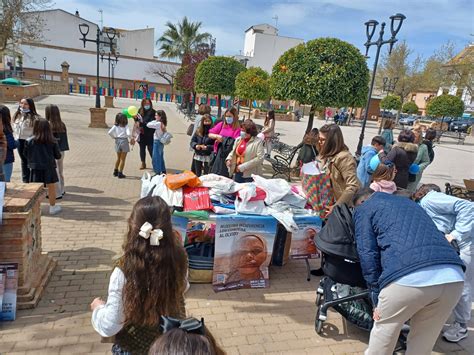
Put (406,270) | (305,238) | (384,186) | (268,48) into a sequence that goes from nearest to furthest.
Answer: (406,270) < (384,186) < (305,238) < (268,48)

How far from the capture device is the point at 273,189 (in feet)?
13.2

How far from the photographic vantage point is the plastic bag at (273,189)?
3930 millimetres

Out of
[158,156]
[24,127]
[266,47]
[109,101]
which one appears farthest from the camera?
[266,47]

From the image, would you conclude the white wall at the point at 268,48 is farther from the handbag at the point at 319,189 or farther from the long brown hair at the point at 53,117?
the handbag at the point at 319,189

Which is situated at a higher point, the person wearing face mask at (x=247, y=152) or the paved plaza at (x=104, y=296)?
the person wearing face mask at (x=247, y=152)

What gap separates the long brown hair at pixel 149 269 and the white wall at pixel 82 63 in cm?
5439

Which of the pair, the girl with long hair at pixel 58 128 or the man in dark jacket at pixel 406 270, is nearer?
the man in dark jacket at pixel 406 270

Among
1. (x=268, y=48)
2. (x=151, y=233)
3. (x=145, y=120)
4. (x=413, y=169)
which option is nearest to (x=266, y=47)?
(x=268, y=48)

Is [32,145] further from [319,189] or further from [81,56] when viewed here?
[81,56]

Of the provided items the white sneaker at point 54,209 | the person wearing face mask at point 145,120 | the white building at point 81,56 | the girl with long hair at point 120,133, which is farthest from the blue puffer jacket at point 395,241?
the white building at point 81,56

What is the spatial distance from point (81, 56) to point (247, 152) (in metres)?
53.6

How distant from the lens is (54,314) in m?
3.16

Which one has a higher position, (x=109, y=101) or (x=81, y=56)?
(x=81, y=56)

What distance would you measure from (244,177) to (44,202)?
3.66 m
